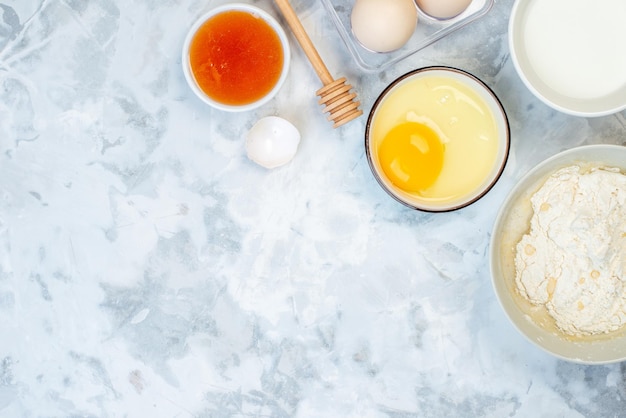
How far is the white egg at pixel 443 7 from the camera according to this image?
45.1 inches

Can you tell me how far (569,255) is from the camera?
1.16 meters

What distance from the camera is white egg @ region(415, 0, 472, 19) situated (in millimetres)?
1146

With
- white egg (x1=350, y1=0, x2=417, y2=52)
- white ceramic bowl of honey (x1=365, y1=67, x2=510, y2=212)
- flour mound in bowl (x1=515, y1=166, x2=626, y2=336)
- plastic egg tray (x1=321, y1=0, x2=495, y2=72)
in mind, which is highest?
white egg (x1=350, y1=0, x2=417, y2=52)

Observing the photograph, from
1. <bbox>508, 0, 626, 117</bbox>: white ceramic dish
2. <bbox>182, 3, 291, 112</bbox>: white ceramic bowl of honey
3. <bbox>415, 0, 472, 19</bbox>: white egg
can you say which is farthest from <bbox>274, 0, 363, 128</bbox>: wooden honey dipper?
<bbox>508, 0, 626, 117</bbox>: white ceramic dish

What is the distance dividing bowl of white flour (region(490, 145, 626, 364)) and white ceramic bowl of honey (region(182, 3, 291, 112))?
1.56 ft

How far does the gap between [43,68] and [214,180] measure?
38 centimetres

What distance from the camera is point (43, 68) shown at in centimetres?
126

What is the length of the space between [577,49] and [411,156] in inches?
13.5

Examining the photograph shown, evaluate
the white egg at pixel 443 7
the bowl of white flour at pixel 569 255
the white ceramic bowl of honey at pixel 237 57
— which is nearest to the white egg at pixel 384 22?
the white egg at pixel 443 7

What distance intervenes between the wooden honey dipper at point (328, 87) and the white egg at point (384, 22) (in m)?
0.09

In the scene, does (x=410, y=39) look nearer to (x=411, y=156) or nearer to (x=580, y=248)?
(x=411, y=156)

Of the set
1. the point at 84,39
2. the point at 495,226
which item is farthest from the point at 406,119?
the point at 84,39

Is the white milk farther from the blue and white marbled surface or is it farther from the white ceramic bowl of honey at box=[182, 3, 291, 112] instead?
the white ceramic bowl of honey at box=[182, 3, 291, 112]

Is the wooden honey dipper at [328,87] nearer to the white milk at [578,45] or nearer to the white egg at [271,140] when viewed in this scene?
the white egg at [271,140]
